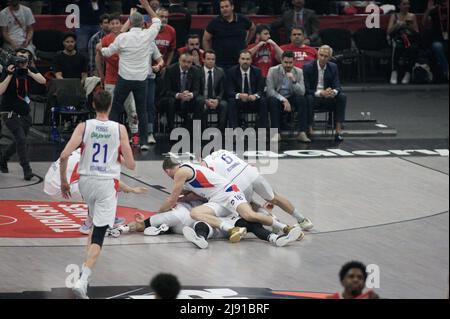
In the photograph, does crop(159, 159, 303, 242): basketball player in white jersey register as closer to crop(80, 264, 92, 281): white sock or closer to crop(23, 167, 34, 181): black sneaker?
crop(80, 264, 92, 281): white sock

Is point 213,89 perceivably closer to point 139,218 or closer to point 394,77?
point 139,218

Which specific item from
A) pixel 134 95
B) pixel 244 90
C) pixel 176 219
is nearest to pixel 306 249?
pixel 176 219

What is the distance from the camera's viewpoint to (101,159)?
1275 centimetres

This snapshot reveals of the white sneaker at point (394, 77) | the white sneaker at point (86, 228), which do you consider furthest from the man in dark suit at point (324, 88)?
the white sneaker at point (86, 228)

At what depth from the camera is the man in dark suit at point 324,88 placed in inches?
830

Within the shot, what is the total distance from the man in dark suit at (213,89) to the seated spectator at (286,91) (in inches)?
31.7

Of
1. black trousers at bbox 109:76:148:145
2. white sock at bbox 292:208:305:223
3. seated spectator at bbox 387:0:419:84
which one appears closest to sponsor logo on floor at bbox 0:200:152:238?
white sock at bbox 292:208:305:223

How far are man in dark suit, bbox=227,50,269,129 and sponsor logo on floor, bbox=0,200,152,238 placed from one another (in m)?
4.66

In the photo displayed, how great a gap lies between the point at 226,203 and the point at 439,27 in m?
13.0

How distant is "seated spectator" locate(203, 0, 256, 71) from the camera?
71.7ft

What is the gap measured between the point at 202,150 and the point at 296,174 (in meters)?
1.97

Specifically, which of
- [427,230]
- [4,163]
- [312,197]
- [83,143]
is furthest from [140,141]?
[83,143]

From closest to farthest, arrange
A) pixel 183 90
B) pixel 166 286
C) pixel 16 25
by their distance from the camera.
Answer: pixel 166 286
pixel 183 90
pixel 16 25

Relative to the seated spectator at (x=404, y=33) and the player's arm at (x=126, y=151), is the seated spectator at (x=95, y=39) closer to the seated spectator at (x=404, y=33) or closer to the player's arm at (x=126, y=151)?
the seated spectator at (x=404, y=33)
